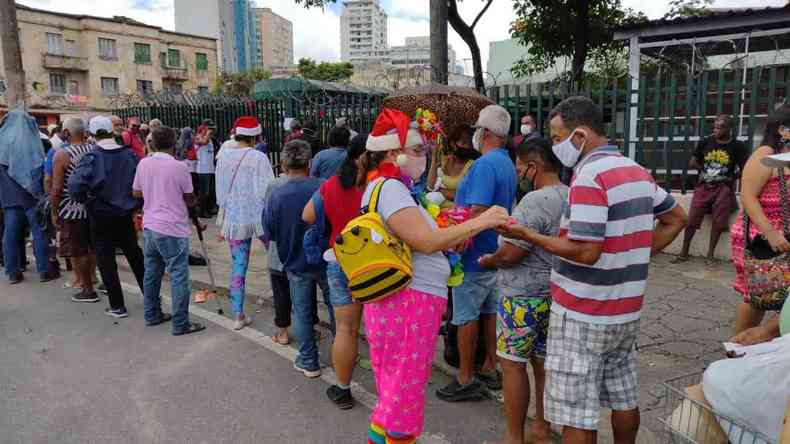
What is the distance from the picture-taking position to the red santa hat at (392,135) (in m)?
2.49

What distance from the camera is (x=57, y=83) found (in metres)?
43.3

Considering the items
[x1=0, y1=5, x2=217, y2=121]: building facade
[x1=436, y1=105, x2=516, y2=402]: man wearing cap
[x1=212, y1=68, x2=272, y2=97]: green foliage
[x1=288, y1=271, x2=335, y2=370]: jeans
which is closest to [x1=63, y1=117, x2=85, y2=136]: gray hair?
[x1=288, y1=271, x2=335, y2=370]: jeans

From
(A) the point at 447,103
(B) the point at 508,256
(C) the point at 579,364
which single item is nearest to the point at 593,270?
(C) the point at 579,364

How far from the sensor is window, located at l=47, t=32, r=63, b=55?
42.4 m

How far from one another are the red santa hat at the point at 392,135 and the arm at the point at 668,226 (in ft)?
3.90

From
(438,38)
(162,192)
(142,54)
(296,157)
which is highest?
(142,54)

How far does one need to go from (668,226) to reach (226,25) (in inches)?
5137

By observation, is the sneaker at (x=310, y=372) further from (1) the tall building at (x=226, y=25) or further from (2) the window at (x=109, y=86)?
(1) the tall building at (x=226, y=25)

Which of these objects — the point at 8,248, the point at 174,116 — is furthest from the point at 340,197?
the point at 174,116

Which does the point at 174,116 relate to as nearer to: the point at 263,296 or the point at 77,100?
the point at 263,296

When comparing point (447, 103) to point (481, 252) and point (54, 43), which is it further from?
point (54, 43)

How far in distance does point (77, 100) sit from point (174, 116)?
3575 cm

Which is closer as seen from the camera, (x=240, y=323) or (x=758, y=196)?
(x=758, y=196)

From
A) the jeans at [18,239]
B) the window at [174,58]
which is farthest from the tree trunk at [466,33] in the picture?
the window at [174,58]
